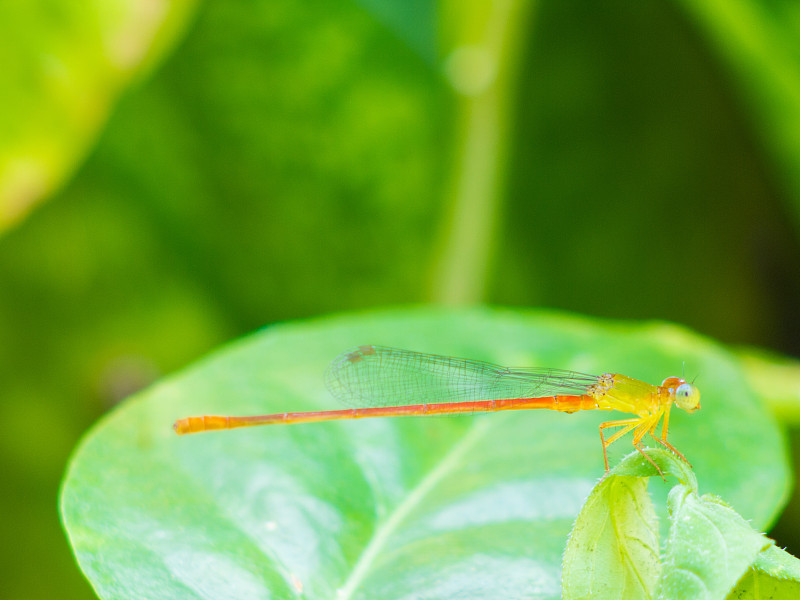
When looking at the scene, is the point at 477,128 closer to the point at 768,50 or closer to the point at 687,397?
the point at 768,50

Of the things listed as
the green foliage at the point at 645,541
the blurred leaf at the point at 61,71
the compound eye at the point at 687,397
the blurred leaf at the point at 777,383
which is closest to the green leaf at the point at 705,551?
the green foliage at the point at 645,541

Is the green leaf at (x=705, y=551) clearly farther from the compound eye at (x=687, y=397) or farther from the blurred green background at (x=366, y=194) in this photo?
the blurred green background at (x=366, y=194)

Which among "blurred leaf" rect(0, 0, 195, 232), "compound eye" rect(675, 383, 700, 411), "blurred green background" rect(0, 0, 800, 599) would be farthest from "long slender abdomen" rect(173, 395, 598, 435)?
"blurred green background" rect(0, 0, 800, 599)

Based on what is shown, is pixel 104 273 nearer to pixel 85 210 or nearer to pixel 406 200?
pixel 85 210

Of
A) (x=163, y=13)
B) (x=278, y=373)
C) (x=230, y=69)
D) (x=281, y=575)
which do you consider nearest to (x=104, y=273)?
(x=230, y=69)

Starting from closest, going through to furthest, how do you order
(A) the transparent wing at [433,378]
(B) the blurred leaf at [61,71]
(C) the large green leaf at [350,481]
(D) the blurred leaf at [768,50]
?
(C) the large green leaf at [350,481], (A) the transparent wing at [433,378], (B) the blurred leaf at [61,71], (D) the blurred leaf at [768,50]

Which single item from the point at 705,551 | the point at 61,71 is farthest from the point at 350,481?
the point at 61,71
